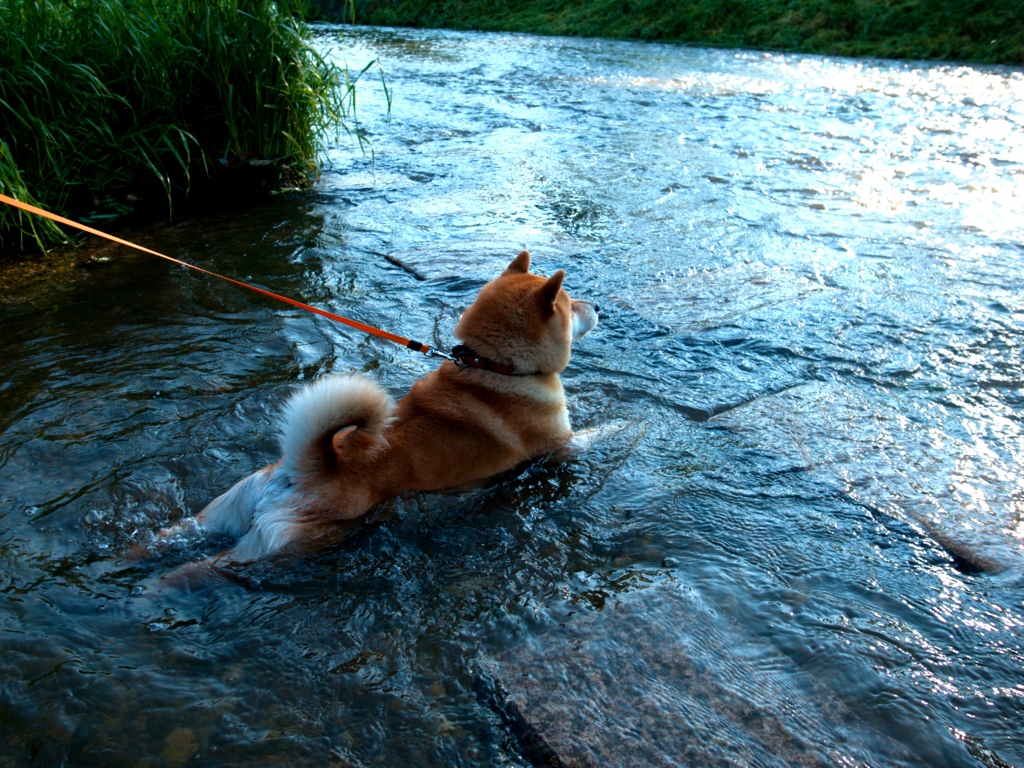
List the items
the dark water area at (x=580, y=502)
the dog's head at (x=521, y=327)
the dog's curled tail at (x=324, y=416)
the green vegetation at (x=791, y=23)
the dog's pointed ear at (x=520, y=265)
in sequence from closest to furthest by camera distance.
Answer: the dark water area at (x=580, y=502)
the dog's curled tail at (x=324, y=416)
the dog's head at (x=521, y=327)
the dog's pointed ear at (x=520, y=265)
the green vegetation at (x=791, y=23)

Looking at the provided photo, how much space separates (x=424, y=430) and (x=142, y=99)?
444 centimetres

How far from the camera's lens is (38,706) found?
7.16 ft

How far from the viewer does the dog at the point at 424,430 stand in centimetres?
274

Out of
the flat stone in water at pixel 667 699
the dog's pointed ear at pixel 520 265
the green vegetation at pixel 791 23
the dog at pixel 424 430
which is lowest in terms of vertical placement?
the flat stone in water at pixel 667 699

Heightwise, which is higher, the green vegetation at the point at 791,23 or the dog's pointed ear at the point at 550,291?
the green vegetation at the point at 791,23

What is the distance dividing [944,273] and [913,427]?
2.18 metres

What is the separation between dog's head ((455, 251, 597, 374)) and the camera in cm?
343

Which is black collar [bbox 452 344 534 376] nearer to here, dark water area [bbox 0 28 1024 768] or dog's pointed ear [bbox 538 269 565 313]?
dog's pointed ear [bbox 538 269 565 313]

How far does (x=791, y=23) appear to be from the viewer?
1571 cm

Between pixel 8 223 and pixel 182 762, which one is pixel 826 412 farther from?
pixel 8 223

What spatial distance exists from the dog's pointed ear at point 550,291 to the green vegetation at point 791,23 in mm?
9112

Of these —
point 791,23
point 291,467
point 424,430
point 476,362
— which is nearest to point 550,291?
point 476,362

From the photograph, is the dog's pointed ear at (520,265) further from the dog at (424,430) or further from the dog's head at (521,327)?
the dog's head at (521,327)

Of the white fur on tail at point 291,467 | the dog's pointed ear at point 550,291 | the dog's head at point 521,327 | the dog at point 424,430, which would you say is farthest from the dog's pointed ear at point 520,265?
the white fur on tail at point 291,467
